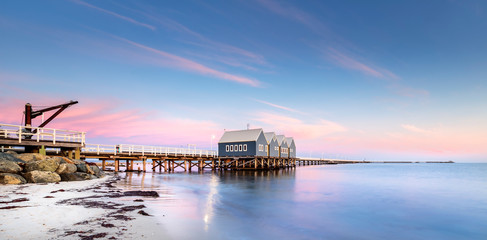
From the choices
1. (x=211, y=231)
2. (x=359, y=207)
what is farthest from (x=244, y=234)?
(x=359, y=207)

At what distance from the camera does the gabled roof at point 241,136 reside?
58625mm

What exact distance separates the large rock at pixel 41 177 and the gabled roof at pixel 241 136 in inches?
1577

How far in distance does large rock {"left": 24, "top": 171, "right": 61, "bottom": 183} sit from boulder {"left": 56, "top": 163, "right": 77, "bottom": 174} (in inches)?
42.0

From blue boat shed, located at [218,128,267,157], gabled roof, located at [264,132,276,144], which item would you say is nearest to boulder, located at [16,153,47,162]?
blue boat shed, located at [218,128,267,157]

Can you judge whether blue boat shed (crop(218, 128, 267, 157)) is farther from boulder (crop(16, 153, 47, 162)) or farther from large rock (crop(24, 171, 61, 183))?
large rock (crop(24, 171, 61, 183))

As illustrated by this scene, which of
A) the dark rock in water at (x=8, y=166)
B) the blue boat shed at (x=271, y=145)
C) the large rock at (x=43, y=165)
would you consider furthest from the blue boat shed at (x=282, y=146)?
the dark rock in water at (x=8, y=166)

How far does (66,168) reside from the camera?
22.5 meters

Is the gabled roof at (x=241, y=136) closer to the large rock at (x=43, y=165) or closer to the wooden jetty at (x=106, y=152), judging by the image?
the wooden jetty at (x=106, y=152)

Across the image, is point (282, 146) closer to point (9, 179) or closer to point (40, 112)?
point (40, 112)

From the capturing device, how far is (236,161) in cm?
5828

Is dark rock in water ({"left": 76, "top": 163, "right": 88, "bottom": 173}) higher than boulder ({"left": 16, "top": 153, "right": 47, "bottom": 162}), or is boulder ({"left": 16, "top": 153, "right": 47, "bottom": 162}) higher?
boulder ({"left": 16, "top": 153, "right": 47, "bottom": 162})

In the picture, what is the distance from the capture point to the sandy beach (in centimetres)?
835

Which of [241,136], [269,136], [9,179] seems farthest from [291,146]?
[9,179]

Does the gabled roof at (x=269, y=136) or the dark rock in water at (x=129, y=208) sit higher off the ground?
the gabled roof at (x=269, y=136)
